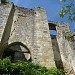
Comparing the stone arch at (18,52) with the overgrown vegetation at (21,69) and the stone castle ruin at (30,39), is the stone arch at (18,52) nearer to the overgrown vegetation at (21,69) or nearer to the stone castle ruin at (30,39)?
the stone castle ruin at (30,39)

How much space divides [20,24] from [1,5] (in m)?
2.08

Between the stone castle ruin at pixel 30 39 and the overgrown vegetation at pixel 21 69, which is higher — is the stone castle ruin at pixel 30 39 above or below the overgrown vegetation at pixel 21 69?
above

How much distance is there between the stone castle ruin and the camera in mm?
10828

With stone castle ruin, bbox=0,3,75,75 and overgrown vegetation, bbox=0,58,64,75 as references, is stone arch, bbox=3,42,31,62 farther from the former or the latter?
overgrown vegetation, bbox=0,58,64,75

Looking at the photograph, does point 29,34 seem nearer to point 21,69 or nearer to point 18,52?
point 18,52

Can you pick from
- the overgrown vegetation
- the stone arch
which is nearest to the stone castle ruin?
the stone arch

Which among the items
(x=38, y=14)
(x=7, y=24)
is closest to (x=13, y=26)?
(x=7, y=24)

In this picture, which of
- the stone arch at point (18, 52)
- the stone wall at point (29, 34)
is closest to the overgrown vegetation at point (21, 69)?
the stone wall at point (29, 34)

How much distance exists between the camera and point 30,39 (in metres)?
11.6

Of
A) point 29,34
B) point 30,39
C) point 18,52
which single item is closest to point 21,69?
point 30,39

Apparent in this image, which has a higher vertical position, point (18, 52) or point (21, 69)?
point (18, 52)

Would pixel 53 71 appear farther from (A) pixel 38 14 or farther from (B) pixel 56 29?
(B) pixel 56 29

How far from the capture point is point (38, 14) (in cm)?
1348

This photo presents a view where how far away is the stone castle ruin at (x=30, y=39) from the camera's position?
10.8 m
